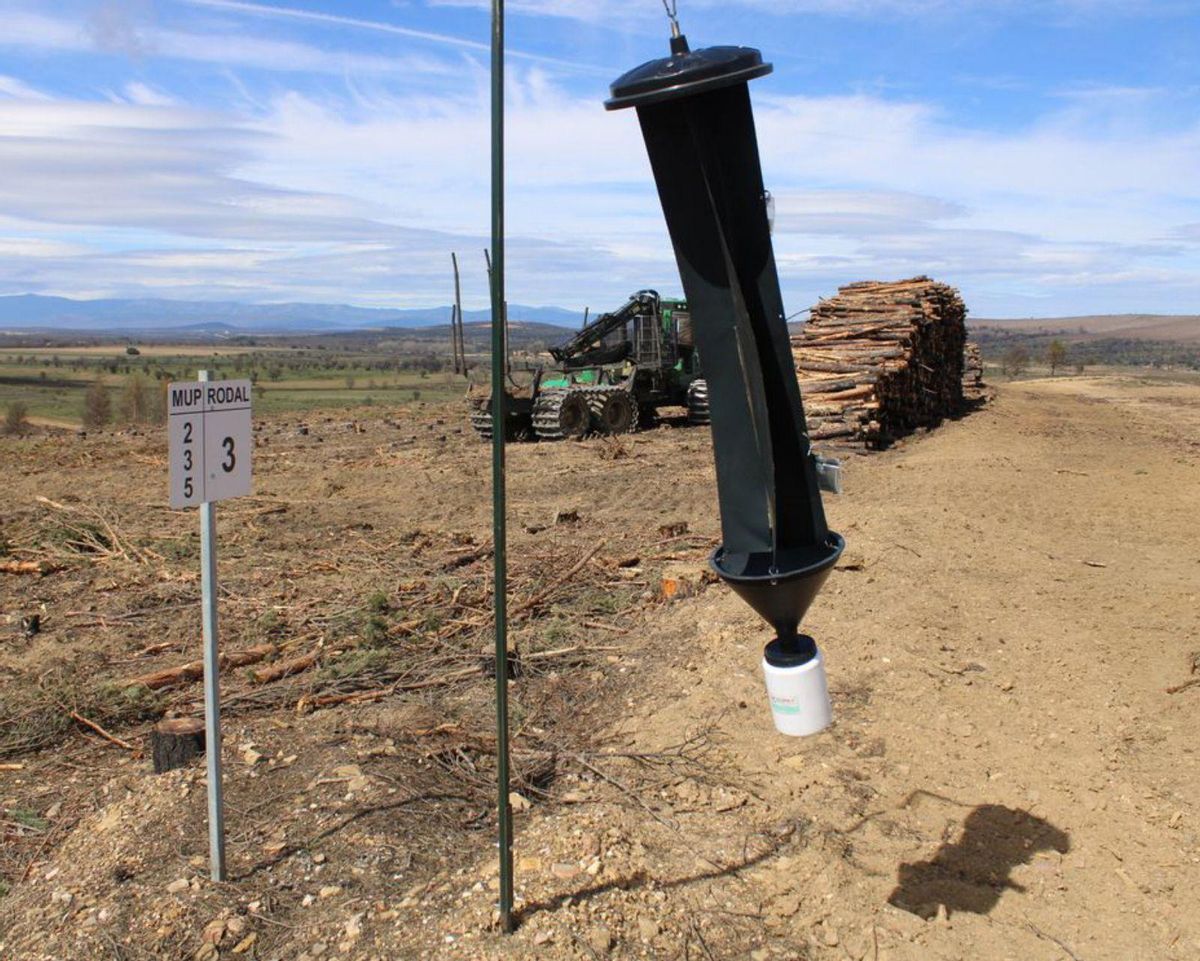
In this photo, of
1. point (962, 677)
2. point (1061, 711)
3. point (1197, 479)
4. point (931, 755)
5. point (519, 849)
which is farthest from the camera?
point (1197, 479)

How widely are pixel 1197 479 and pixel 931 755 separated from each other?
9713 mm

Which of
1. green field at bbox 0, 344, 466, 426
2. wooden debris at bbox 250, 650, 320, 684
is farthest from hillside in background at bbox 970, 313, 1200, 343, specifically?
wooden debris at bbox 250, 650, 320, 684

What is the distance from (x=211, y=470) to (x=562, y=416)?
1403cm

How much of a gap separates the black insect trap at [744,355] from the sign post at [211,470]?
1899 mm

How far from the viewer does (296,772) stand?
496 centimetres

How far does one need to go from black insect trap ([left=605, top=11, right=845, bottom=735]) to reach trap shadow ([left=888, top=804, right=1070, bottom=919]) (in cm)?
114

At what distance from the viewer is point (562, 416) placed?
59.0ft

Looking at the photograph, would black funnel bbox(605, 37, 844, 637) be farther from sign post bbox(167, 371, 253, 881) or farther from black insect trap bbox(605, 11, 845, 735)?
sign post bbox(167, 371, 253, 881)

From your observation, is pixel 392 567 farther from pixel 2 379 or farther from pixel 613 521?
pixel 2 379

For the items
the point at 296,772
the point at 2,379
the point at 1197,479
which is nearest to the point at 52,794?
the point at 296,772

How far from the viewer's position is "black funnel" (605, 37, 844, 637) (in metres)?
2.98

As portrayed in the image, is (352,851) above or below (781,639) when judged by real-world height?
below

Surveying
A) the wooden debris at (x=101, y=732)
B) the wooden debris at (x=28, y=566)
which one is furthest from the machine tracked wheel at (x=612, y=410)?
the wooden debris at (x=101, y=732)

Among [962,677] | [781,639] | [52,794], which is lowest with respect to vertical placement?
[52,794]
